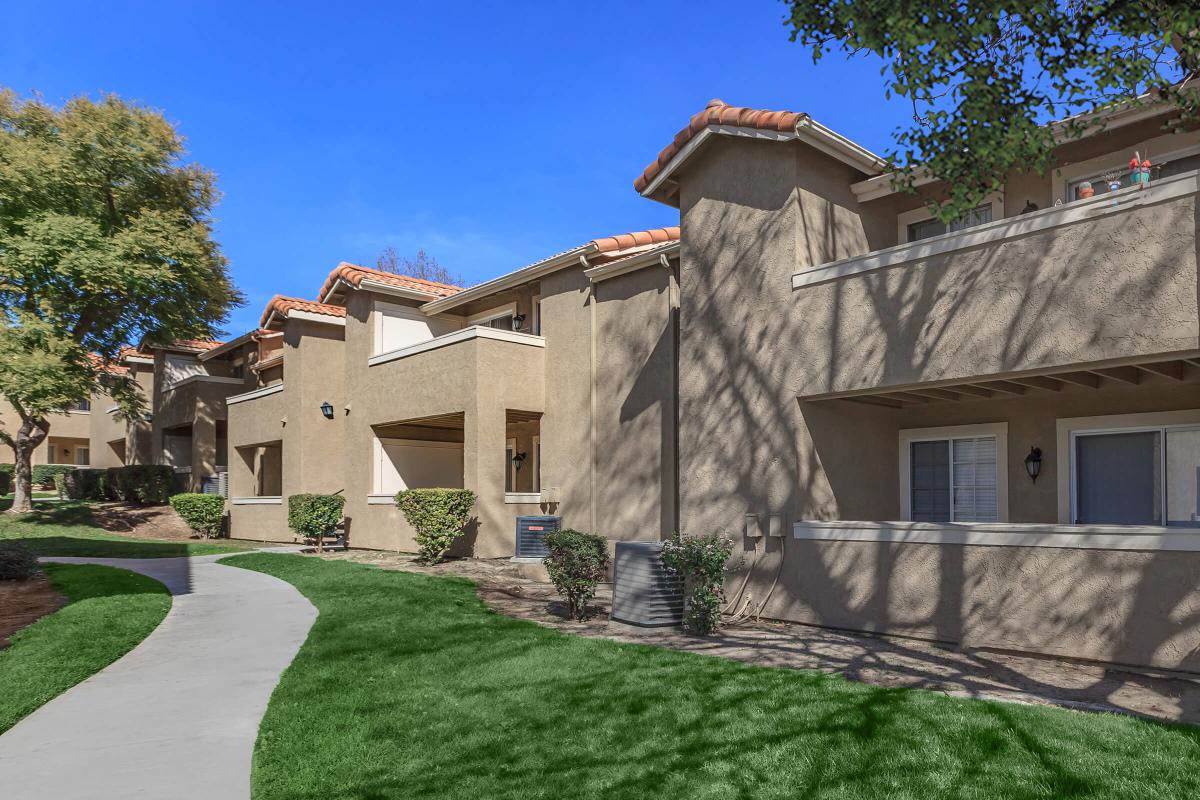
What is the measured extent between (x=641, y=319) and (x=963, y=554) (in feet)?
26.1

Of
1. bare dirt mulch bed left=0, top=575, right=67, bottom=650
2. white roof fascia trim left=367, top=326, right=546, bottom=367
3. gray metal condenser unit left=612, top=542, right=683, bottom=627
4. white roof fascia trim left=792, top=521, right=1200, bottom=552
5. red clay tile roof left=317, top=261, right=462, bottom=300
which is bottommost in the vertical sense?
bare dirt mulch bed left=0, top=575, right=67, bottom=650

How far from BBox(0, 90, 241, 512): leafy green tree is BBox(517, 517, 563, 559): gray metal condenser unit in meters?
16.1

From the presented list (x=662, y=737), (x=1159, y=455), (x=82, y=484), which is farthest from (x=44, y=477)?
(x=1159, y=455)

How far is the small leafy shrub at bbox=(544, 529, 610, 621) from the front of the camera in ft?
37.5

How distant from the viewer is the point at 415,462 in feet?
74.2

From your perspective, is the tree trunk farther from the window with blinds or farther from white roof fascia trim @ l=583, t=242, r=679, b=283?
the window with blinds

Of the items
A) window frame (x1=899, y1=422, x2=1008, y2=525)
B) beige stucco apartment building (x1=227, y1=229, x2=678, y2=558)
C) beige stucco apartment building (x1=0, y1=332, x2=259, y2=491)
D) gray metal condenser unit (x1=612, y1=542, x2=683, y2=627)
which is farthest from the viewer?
beige stucco apartment building (x1=0, y1=332, x2=259, y2=491)

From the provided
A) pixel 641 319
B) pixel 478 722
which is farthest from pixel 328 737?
pixel 641 319

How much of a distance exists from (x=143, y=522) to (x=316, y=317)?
10.9m

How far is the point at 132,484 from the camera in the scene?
106 ft

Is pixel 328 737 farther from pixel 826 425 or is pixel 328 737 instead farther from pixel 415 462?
pixel 415 462

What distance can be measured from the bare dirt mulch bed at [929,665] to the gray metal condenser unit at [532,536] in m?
4.07

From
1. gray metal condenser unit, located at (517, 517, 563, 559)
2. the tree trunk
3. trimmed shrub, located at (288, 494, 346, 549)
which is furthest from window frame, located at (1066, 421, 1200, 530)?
the tree trunk

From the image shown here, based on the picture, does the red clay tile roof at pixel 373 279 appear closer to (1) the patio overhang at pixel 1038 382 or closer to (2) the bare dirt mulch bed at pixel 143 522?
(2) the bare dirt mulch bed at pixel 143 522
